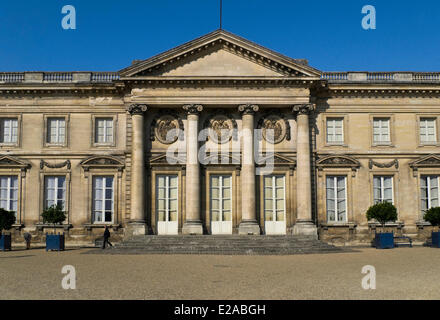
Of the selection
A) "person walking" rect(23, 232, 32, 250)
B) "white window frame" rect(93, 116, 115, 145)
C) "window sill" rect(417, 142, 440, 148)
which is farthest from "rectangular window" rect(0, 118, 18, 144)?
"window sill" rect(417, 142, 440, 148)

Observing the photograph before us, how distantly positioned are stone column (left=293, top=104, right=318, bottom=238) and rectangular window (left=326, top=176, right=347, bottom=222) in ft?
4.98

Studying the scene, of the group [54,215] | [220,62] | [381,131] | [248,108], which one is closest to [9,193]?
[54,215]

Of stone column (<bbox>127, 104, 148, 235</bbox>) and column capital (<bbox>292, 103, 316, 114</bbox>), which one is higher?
column capital (<bbox>292, 103, 316, 114</bbox>)

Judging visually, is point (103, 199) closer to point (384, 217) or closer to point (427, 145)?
point (384, 217)

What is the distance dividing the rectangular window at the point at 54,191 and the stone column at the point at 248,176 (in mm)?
9661

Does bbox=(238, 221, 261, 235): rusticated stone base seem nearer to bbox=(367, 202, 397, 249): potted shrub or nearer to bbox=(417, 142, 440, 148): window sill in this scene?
bbox=(367, 202, 397, 249): potted shrub

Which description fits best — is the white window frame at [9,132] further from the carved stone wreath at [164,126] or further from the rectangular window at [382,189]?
the rectangular window at [382,189]

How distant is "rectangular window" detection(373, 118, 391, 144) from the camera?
28234 millimetres

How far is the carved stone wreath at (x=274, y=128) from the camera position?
27.3 metres

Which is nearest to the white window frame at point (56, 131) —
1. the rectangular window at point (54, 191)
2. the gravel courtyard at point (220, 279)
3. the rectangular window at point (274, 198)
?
the rectangular window at point (54, 191)

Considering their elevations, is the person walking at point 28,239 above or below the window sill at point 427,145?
below
